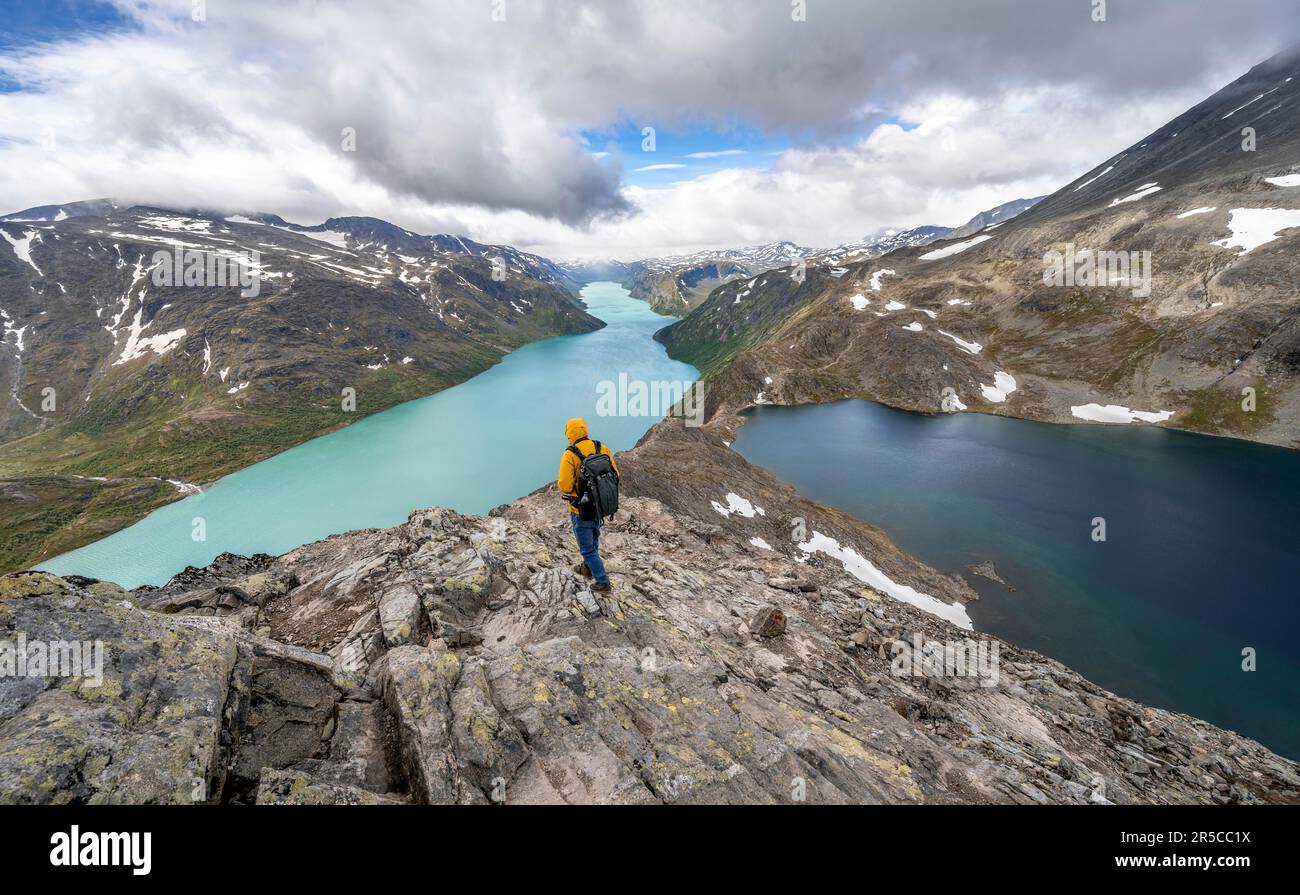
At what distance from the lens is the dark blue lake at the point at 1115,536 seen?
3194cm

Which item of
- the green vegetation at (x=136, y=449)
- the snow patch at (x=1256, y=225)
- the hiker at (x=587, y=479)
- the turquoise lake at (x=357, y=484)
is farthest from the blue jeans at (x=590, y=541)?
the snow patch at (x=1256, y=225)

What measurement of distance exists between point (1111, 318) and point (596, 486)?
474ft

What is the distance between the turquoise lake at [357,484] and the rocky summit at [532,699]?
67.1 m

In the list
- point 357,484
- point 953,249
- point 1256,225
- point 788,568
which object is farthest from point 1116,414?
point 357,484

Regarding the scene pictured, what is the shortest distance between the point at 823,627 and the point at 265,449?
6161 inches

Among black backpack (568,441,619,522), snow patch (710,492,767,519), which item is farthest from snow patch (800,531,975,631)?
black backpack (568,441,619,522)

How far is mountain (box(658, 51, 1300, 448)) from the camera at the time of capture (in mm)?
83188

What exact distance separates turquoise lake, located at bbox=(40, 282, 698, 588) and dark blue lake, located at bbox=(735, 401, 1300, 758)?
162 ft

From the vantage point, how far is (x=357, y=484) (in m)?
91.9

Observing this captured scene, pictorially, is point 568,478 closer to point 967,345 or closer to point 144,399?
point 967,345

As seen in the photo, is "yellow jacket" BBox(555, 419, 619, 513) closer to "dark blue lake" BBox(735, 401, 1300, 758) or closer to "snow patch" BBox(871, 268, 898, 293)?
"dark blue lake" BBox(735, 401, 1300, 758)

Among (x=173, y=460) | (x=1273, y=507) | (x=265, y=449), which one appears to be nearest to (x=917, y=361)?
(x=1273, y=507)

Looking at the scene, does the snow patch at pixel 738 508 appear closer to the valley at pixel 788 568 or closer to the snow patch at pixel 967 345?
the valley at pixel 788 568

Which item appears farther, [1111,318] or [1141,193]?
[1141,193]
